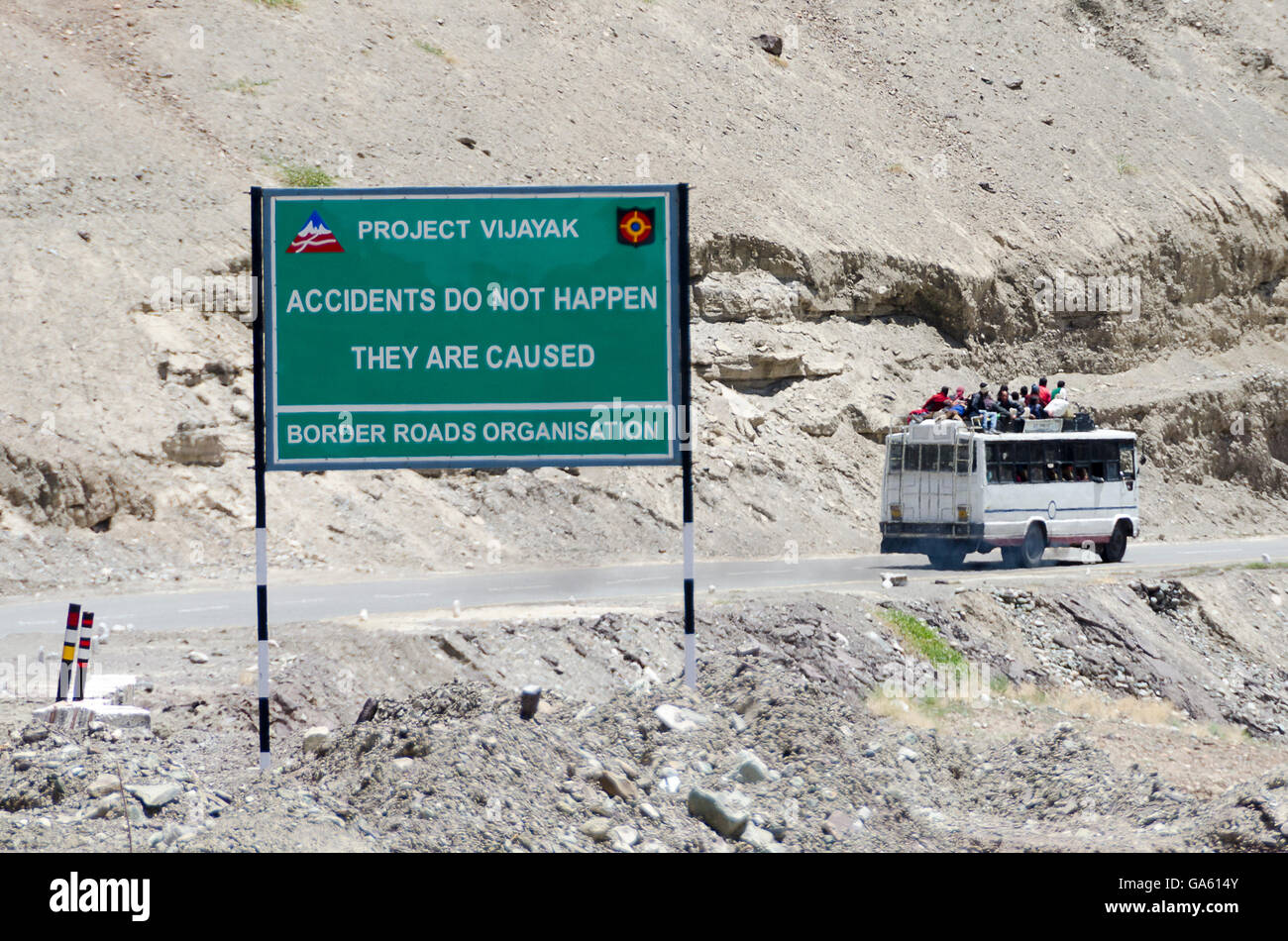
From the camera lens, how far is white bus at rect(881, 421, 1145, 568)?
2430 centimetres

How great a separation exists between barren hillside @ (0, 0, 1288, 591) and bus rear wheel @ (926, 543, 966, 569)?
207 inches

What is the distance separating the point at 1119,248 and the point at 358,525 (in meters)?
27.0

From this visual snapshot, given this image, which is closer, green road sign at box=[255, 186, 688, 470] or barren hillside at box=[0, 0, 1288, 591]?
green road sign at box=[255, 186, 688, 470]

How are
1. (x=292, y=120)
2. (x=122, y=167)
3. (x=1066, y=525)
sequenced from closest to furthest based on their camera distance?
(x=1066, y=525)
(x=122, y=167)
(x=292, y=120)

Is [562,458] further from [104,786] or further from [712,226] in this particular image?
[712,226]

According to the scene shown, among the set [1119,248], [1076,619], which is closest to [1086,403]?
[1119,248]

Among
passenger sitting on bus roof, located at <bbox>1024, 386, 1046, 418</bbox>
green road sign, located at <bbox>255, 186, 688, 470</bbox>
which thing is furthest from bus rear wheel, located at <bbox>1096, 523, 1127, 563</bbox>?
green road sign, located at <bbox>255, 186, 688, 470</bbox>

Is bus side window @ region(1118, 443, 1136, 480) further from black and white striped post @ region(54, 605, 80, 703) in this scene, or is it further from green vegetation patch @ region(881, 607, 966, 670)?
black and white striped post @ region(54, 605, 80, 703)

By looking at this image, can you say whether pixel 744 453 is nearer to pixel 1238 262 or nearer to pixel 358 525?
pixel 358 525

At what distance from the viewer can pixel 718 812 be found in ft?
28.3

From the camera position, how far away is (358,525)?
26438 mm

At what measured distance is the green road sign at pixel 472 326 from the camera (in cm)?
1062

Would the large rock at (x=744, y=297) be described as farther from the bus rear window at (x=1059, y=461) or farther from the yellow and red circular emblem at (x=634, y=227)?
the yellow and red circular emblem at (x=634, y=227)

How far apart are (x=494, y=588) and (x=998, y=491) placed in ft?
29.3
